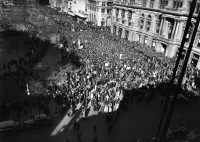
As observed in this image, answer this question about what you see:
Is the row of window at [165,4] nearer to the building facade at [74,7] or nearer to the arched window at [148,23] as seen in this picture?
the arched window at [148,23]

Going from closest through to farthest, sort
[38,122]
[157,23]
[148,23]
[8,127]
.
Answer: [8,127], [38,122], [157,23], [148,23]

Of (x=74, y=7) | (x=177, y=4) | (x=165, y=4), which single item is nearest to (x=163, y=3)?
(x=165, y=4)

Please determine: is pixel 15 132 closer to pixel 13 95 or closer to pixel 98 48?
pixel 13 95

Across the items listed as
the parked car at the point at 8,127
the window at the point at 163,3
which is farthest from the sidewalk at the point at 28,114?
the window at the point at 163,3

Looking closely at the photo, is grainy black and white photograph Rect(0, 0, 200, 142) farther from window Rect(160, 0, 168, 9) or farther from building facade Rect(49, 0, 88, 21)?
building facade Rect(49, 0, 88, 21)

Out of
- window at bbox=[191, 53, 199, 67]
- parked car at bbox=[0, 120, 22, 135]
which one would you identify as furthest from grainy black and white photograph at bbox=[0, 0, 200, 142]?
window at bbox=[191, 53, 199, 67]

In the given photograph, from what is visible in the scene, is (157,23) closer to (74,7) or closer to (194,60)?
(194,60)

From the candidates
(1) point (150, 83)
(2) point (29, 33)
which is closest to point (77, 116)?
(1) point (150, 83)
